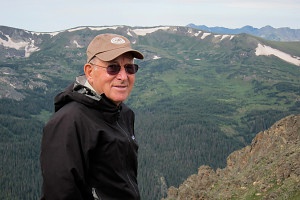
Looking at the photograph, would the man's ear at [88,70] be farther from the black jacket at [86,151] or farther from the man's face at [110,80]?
the black jacket at [86,151]

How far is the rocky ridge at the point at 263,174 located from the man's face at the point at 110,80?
24.3m

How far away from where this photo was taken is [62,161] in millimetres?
5949

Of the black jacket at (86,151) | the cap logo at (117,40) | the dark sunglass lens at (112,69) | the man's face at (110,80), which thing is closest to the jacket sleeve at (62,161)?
the black jacket at (86,151)

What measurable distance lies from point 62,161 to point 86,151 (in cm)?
49

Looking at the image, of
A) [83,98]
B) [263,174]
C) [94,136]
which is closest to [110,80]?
[83,98]

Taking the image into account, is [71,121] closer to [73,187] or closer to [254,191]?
[73,187]

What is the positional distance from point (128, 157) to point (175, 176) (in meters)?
188

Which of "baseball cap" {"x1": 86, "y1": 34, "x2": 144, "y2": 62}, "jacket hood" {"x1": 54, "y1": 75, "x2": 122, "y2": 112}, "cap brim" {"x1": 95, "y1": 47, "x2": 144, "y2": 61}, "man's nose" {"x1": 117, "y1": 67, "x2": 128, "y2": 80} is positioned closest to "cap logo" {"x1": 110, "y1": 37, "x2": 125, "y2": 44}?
"baseball cap" {"x1": 86, "y1": 34, "x2": 144, "y2": 62}

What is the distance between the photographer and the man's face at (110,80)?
710cm

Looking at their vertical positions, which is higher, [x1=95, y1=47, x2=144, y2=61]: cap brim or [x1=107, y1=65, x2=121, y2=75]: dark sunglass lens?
[x1=95, y1=47, x2=144, y2=61]: cap brim

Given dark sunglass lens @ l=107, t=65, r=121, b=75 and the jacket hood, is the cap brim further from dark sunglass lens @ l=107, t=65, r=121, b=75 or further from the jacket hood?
the jacket hood

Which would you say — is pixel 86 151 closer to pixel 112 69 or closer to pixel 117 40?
pixel 112 69

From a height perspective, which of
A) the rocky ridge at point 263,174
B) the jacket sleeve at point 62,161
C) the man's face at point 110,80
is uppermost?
the man's face at point 110,80

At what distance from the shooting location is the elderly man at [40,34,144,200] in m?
5.98
